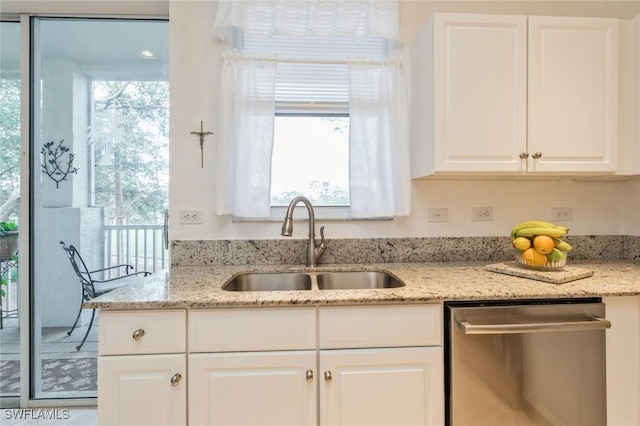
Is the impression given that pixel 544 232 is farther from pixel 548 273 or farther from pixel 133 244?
pixel 133 244

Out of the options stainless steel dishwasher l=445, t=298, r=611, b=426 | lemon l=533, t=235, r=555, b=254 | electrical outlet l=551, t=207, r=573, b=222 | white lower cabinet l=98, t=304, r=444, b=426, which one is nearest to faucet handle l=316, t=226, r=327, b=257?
white lower cabinet l=98, t=304, r=444, b=426

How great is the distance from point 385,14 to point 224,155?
1143 mm

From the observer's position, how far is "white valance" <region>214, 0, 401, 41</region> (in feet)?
5.81

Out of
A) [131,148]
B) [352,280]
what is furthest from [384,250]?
[131,148]

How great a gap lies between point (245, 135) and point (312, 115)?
409mm

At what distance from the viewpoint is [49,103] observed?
78.9 inches

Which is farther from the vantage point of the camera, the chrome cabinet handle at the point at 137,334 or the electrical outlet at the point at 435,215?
the electrical outlet at the point at 435,215

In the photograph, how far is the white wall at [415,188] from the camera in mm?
1849

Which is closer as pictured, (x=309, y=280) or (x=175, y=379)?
(x=175, y=379)

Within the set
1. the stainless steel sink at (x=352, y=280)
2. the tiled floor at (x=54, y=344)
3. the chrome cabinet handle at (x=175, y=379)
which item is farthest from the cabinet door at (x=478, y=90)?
the tiled floor at (x=54, y=344)

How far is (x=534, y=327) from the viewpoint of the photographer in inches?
47.1

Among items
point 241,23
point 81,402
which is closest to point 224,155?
point 241,23

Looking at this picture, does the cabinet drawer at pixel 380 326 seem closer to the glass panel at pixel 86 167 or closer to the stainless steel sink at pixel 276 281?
the stainless steel sink at pixel 276 281

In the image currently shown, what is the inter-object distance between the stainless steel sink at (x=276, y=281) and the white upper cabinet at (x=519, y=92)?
0.84m
